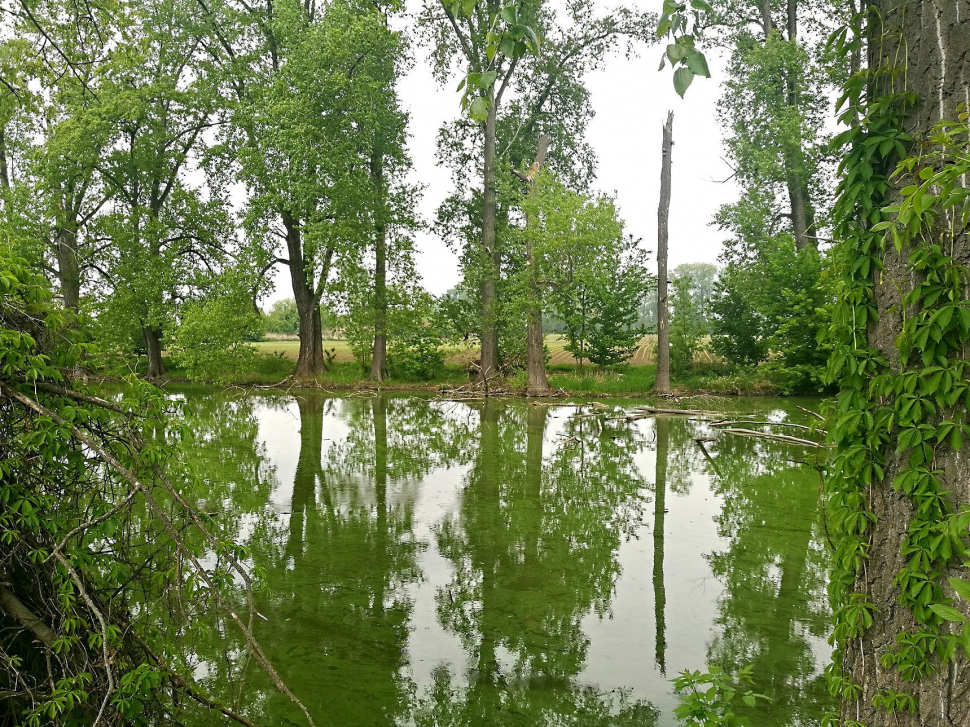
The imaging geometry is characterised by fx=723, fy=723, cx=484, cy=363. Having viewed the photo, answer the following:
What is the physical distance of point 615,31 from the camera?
24281 millimetres

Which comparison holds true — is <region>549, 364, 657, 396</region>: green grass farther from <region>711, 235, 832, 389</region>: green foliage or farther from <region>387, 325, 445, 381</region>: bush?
<region>387, 325, 445, 381</region>: bush

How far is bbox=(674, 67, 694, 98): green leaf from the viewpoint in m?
1.97

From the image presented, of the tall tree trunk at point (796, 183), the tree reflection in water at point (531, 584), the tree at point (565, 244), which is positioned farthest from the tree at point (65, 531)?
the tall tree trunk at point (796, 183)

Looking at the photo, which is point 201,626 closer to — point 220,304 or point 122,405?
point 122,405

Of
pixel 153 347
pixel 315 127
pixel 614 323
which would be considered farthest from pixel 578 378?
pixel 153 347

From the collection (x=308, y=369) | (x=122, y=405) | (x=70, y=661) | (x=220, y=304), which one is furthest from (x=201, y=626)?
(x=308, y=369)

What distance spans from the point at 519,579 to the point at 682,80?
423 cm

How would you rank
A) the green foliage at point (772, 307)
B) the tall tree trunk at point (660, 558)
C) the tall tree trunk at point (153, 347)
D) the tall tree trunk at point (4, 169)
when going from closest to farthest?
1. the tall tree trunk at point (660, 558)
2. the green foliage at point (772, 307)
3. the tall tree trunk at point (4, 169)
4. the tall tree trunk at point (153, 347)

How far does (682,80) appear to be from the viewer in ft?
6.50

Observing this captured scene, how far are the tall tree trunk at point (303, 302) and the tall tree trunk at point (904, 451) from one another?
22.3m

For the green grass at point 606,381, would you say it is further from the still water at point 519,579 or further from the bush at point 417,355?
the still water at point 519,579

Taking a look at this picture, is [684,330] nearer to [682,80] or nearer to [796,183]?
[796,183]

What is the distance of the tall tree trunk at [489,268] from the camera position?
72.9ft

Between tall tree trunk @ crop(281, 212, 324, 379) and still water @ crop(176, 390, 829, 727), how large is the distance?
13372 millimetres
